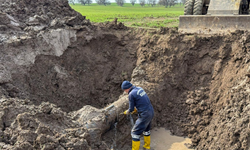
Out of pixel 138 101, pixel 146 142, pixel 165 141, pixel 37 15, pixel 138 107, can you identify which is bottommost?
pixel 165 141

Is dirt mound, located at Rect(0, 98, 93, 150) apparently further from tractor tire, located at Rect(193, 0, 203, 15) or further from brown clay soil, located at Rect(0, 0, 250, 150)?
tractor tire, located at Rect(193, 0, 203, 15)

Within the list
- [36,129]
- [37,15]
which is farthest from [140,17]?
[36,129]

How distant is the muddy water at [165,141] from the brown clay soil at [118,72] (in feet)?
0.63

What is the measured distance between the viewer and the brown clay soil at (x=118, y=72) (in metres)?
5.20

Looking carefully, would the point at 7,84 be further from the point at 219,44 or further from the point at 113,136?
the point at 219,44

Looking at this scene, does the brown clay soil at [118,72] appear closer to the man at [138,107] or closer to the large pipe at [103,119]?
the large pipe at [103,119]

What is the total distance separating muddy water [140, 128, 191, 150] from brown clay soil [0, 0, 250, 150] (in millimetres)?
192

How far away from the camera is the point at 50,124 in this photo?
4113 mm

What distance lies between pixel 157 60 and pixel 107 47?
1.91 meters

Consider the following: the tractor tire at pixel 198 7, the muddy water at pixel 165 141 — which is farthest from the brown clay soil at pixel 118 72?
the tractor tire at pixel 198 7

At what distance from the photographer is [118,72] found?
7422 mm

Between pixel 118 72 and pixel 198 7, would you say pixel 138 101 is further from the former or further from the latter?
pixel 198 7

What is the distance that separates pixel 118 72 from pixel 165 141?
109 inches

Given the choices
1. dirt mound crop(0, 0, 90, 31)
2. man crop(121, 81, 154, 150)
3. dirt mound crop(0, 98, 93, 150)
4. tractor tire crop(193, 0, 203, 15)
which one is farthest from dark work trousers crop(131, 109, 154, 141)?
tractor tire crop(193, 0, 203, 15)
